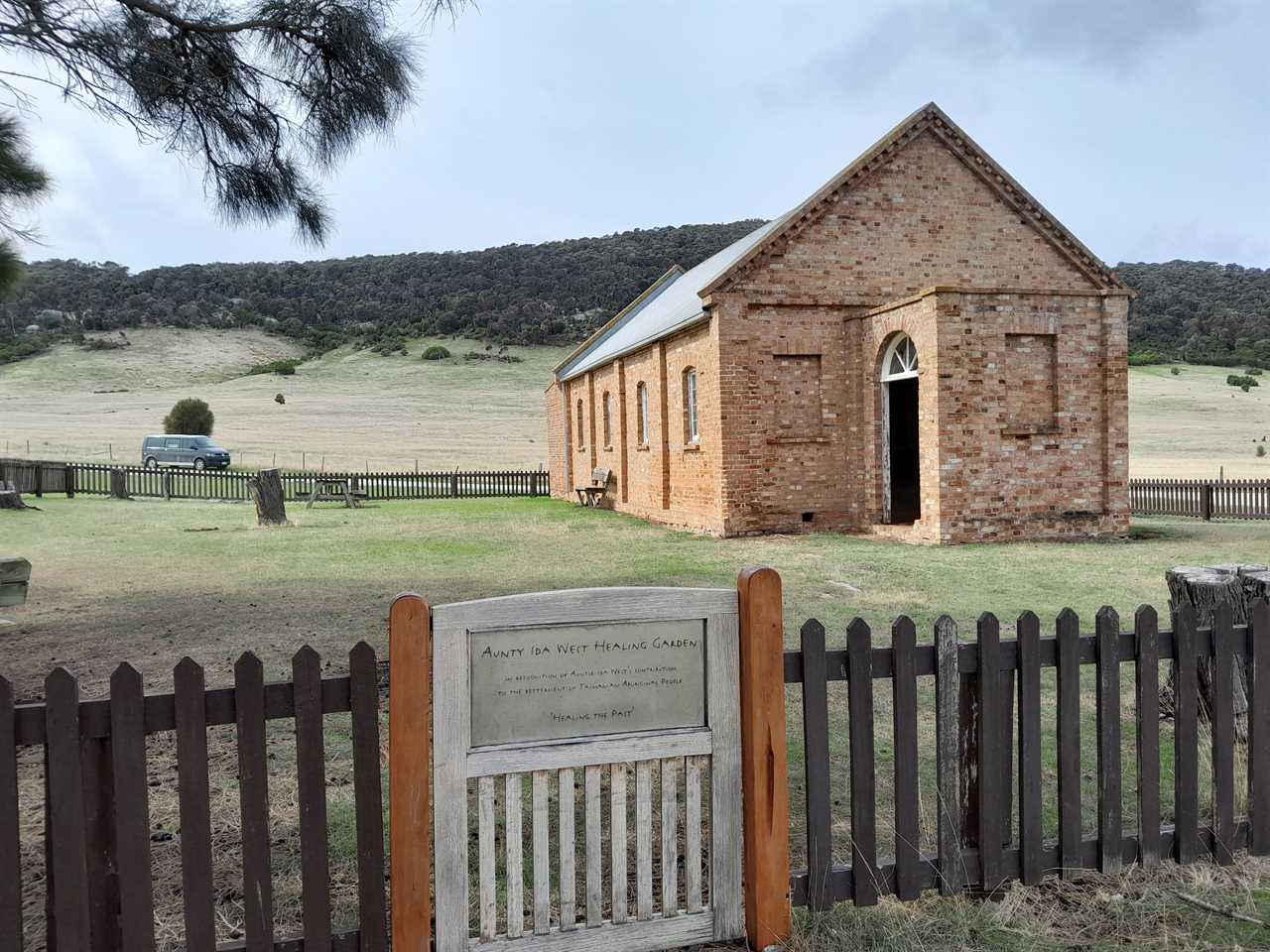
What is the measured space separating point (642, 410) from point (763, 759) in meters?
21.5

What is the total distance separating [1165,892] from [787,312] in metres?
15.8

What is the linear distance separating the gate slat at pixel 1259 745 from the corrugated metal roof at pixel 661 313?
1484 centimetres

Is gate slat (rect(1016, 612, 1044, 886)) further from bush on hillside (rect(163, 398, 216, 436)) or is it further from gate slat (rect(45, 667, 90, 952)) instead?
bush on hillside (rect(163, 398, 216, 436))

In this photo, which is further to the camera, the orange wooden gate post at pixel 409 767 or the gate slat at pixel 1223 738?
the gate slat at pixel 1223 738

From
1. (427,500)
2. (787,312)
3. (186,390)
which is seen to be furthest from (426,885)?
(186,390)

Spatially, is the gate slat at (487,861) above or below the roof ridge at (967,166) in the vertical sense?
below

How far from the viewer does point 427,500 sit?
3428 centimetres

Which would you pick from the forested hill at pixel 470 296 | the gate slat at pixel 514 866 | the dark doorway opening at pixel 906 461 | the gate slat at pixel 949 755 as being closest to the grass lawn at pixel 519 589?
the gate slat at pixel 949 755

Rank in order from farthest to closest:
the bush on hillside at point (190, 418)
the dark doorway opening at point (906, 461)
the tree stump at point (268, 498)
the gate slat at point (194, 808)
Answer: the bush on hillside at point (190, 418) < the tree stump at point (268, 498) < the dark doorway opening at point (906, 461) < the gate slat at point (194, 808)

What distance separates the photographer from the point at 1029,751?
3.70 metres

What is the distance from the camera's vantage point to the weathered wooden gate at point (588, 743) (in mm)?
3121

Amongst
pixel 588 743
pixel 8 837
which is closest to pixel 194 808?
pixel 8 837

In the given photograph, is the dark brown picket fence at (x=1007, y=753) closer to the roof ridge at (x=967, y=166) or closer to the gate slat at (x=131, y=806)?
the gate slat at (x=131, y=806)

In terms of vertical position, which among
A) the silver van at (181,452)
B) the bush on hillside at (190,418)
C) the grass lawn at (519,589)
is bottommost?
the grass lawn at (519,589)
